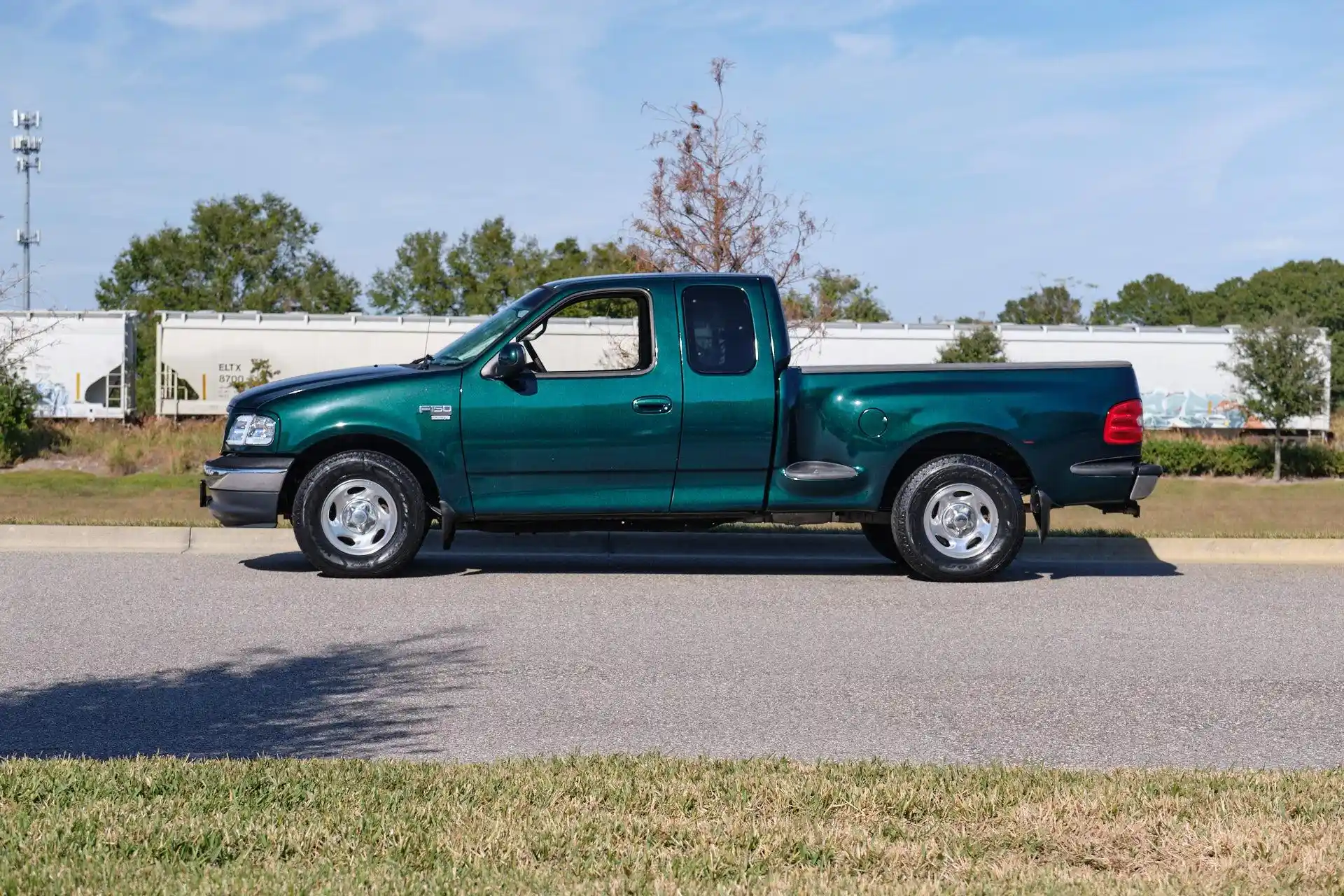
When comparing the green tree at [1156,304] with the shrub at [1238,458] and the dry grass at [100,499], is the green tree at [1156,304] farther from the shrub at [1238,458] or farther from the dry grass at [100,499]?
the dry grass at [100,499]

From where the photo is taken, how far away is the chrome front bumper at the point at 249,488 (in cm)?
1062

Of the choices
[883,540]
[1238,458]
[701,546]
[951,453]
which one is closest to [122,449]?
[701,546]

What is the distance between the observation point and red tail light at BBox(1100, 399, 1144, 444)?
35.8 ft

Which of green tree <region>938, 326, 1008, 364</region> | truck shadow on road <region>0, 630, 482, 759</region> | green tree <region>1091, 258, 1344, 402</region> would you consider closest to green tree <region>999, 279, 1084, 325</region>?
green tree <region>1091, 258, 1344, 402</region>

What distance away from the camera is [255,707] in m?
6.55

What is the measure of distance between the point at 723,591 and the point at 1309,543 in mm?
5342

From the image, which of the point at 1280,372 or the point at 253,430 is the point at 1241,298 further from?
the point at 253,430

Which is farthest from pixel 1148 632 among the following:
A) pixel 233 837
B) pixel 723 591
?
pixel 233 837

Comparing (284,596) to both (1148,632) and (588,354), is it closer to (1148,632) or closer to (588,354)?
(1148,632)

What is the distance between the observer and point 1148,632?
8750 mm

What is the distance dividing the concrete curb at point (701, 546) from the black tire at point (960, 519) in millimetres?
1648

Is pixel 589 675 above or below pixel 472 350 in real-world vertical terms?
below

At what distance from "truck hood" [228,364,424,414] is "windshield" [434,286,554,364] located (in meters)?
0.28

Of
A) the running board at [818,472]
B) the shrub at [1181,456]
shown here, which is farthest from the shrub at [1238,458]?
the running board at [818,472]
